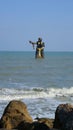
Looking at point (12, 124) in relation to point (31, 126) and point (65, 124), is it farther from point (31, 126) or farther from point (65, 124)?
point (65, 124)

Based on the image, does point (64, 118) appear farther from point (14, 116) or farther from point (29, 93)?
point (29, 93)

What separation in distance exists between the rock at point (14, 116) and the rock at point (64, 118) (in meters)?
1.09

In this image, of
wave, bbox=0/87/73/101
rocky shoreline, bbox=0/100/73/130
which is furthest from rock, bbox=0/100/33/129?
wave, bbox=0/87/73/101

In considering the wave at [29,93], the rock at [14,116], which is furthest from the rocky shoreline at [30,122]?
the wave at [29,93]

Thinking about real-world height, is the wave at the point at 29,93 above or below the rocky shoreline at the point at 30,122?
below

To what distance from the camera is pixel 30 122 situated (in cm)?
919

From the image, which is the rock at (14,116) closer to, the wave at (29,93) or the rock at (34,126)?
the rock at (34,126)

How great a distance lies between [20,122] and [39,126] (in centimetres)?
118

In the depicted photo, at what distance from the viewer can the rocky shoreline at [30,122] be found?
8.04 metres

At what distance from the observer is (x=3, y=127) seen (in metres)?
9.15

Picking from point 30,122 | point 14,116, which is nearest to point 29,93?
point 14,116

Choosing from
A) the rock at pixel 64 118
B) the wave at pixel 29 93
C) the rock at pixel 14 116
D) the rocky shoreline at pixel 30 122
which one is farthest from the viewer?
the wave at pixel 29 93

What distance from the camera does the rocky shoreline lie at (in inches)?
316

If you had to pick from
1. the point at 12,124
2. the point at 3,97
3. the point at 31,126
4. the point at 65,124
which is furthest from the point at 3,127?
the point at 3,97
